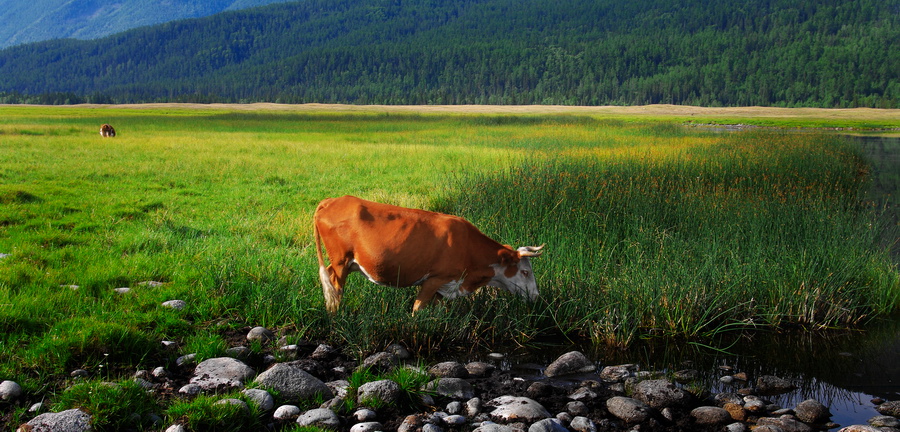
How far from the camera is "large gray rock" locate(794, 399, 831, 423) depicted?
5.52m

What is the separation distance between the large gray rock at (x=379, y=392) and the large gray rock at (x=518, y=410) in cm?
80

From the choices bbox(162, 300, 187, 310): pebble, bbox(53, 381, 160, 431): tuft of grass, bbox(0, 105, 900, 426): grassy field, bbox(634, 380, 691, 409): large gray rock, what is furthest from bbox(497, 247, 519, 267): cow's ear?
bbox(162, 300, 187, 310): pebble

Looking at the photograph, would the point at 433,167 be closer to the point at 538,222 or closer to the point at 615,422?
the point at 538,222

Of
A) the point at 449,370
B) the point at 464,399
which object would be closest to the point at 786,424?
the point at 464,399

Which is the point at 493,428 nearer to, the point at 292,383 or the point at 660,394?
the point at 292,383

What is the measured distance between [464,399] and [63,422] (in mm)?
2952

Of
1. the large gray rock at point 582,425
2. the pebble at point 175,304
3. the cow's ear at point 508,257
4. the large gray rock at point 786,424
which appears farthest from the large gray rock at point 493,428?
the pebble at point 175,304

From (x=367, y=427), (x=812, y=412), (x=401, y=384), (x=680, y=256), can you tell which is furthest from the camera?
(x=680, y=256)

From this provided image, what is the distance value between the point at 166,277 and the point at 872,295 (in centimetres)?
943

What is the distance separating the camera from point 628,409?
209 inches

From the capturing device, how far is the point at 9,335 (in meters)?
5.69

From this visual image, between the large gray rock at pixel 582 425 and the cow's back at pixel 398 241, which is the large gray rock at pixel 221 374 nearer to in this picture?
the cow's back at pixel 398 241

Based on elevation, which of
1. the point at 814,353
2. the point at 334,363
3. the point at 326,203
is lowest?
the point at 814,353

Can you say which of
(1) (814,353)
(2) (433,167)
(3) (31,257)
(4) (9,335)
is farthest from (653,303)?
(2) (433,167)
